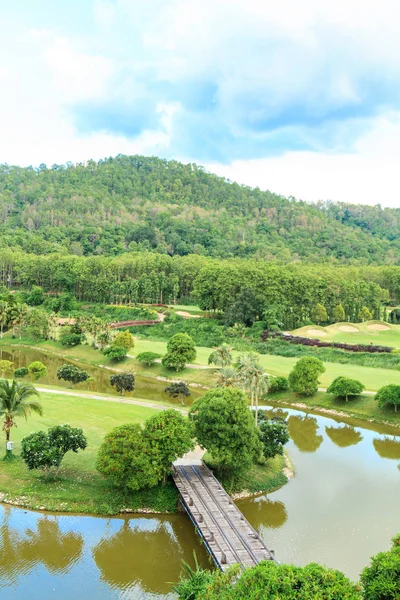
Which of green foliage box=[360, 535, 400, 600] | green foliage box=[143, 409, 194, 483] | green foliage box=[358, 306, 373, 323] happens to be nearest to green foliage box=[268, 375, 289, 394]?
green foliage box=[143, 409, 194, 483]

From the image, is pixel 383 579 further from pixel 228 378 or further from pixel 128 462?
pixel 228 378

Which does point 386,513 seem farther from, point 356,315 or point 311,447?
point 356,315

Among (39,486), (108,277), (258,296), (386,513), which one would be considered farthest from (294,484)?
(108,277)

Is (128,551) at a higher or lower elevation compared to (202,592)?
lower

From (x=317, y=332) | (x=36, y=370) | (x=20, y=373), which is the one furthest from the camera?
(x=317, y=332)

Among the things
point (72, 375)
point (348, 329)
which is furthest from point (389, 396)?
point (348, 329)
